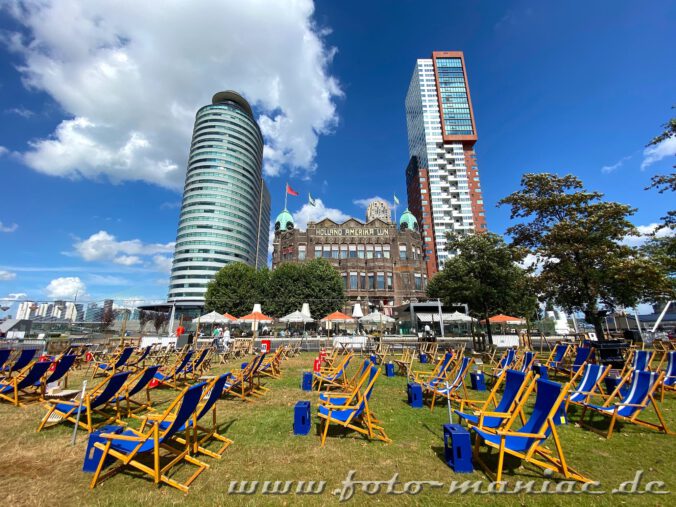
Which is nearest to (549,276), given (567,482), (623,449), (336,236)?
(623,449)

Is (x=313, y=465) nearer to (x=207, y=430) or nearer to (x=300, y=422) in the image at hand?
(x=300, y=422)

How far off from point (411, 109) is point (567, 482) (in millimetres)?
123645

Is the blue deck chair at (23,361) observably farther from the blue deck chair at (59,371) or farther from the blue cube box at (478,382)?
the blue cube box at (478,382)

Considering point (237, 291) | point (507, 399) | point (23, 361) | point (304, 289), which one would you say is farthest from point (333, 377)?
point (237, 291)

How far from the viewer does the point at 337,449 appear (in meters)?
4.59

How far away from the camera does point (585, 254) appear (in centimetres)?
1564

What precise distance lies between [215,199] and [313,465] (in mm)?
102730

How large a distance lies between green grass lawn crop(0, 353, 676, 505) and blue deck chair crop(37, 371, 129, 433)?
0.24 m

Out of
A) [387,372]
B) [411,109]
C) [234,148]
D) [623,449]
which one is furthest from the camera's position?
[411,109]

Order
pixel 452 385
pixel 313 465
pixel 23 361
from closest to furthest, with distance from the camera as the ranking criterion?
pixel 313 465 < pixel 452 385 < pixel 23 361

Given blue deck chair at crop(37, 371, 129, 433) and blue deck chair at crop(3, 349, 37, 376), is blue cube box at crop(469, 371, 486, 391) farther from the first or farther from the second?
blue deck chair at crop(3, 349, 37, 376)

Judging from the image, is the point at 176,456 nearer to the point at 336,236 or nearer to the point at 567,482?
the point at 567,482

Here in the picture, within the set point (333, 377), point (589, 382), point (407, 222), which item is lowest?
point (333, 377)

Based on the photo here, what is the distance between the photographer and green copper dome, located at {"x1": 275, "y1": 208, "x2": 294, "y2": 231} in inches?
2447
